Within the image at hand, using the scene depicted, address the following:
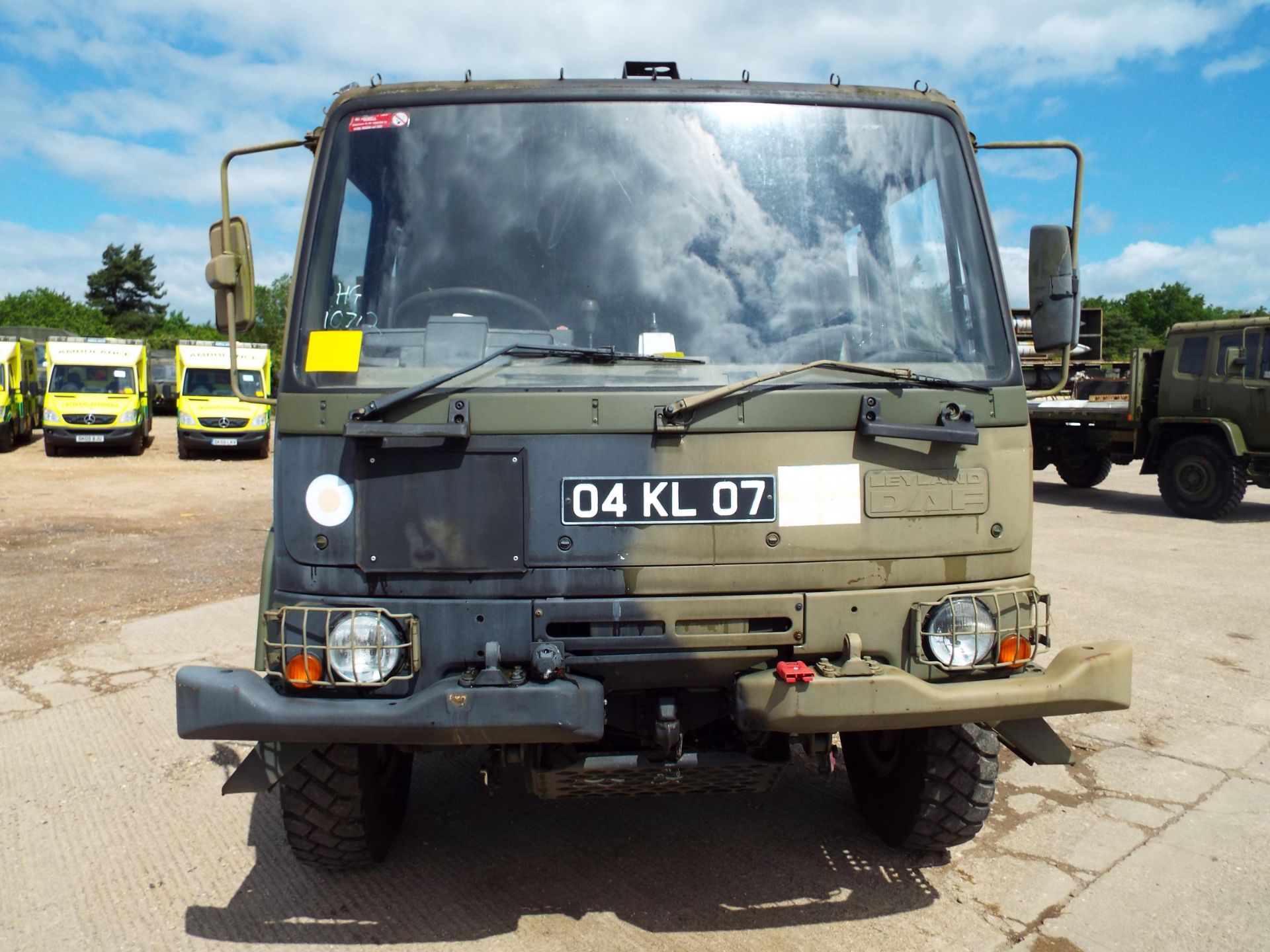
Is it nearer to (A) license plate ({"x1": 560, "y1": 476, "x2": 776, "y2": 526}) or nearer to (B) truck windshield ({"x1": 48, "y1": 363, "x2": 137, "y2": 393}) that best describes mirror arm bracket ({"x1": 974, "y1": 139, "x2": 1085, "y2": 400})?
(A) license plate ({"x1": 560, "y1": 476, "x2": 776, "y2": 526})

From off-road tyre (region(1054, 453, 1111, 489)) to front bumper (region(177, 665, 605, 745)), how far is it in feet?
49.6

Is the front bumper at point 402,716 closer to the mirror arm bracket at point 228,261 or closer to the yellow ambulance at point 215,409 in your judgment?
the mirror arm bracket at point 228,261

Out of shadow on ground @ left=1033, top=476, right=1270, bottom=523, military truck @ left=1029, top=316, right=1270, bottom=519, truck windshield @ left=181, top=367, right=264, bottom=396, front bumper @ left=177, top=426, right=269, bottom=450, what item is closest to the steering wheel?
military truck @ left=1029, top=316, right=1270, bottom=519

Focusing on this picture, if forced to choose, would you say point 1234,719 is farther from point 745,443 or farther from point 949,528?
point 745,443

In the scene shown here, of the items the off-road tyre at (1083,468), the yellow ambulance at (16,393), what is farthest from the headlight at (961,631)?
the yellow ambulance at (16,393)

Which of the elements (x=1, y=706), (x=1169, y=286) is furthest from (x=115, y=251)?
(x=1, y=706)

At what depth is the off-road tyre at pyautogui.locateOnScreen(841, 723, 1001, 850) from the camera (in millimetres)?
3312

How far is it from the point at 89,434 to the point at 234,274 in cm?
2059

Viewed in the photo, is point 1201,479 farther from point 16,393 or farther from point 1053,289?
point 16,393

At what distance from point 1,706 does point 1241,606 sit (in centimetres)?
812

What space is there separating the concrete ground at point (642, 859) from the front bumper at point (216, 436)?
665 inches

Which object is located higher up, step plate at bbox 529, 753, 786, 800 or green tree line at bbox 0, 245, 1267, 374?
green tree line at bbox 0, 245, 1267, 374

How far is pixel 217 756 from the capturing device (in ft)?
15.2

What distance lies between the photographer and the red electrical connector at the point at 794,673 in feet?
9.04
